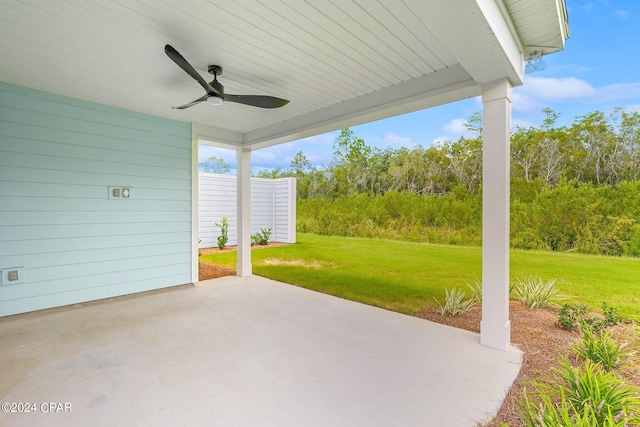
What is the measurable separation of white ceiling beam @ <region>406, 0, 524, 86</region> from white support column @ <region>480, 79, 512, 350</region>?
208 mm

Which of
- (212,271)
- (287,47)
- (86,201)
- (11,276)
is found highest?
(287,47)

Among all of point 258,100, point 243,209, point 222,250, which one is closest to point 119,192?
point 243,209

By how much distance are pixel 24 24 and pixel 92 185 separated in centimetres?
198

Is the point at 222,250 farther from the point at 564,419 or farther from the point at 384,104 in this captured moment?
the point at 564,419

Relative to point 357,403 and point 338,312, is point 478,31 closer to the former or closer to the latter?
point 357,403

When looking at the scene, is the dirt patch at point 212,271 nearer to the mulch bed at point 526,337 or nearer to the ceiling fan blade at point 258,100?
the ceiling fan blade at point 258,100

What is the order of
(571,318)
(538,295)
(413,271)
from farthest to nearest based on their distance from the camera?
(413,271) → (538,295) → (571,318)

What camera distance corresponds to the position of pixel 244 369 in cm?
212

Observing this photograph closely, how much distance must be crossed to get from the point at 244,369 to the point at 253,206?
695 centimetres

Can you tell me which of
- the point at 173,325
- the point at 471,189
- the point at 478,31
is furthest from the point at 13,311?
the point at 471,189

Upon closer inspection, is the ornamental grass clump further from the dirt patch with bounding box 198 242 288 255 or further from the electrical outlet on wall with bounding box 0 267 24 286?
the dirt patch with bounding box 198 242 288 255

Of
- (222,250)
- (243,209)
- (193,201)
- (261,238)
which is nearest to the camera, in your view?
(193,201)

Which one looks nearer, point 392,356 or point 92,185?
point 392,356

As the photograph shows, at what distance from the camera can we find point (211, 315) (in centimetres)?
323
